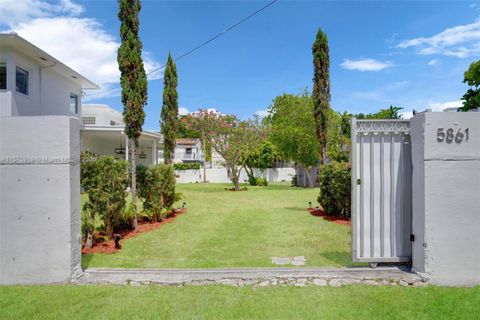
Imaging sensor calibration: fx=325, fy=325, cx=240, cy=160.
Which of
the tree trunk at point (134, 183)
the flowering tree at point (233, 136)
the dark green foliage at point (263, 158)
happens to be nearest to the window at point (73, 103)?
the flowering tree at point (233, 136)

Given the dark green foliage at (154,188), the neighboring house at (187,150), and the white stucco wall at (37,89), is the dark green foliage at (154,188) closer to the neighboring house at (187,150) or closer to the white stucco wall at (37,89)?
the white stucco wall at (37,89)

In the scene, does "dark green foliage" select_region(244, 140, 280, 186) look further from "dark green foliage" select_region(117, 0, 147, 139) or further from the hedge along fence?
the hedge along fence

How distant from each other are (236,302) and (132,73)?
664 centimetres

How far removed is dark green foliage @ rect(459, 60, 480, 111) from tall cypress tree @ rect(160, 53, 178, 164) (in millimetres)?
14440

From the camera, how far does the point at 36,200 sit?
3.93m

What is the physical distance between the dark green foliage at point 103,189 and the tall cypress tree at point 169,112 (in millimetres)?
8771

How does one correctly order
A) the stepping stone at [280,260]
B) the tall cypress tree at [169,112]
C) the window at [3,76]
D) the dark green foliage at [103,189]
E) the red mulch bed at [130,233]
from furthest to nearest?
the tall cypress tree at [169,112] < the window at [3,76] < the dark green foliage at [103,189] < the red mulch bed at [130,233] < the stepping stone at [280,260]

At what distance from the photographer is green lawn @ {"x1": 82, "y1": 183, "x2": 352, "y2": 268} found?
17.7 feet

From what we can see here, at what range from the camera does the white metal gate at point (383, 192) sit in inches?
168

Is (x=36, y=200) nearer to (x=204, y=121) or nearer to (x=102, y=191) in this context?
(x=102, y=191)

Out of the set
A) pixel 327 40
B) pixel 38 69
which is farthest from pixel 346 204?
pixel 38 69

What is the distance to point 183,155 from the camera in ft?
159

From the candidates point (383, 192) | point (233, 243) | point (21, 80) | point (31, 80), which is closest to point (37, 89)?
point (31, 80)

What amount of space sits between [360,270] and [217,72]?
1505cm
